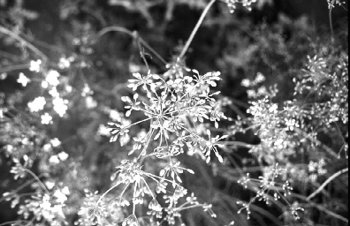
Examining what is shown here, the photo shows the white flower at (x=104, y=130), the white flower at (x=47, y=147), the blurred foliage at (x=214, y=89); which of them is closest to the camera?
the white flower at (x=104, y=130)

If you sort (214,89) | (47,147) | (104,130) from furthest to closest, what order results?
(214,89) < (47,147) < (104,130)

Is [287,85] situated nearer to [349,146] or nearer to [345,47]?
[345,47]

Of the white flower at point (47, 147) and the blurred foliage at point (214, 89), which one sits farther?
the white flower at point (47, 147)

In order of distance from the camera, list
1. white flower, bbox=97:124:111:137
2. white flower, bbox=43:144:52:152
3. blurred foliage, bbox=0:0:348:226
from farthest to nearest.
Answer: white flower, bbox=43:144:52:152
blurred foliage, bbox=0:0:348:226
white flower, bbox=97:124:111:137

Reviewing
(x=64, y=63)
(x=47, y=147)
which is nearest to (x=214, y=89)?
(x=64, y=63)

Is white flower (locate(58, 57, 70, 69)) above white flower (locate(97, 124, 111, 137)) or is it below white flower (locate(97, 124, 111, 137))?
above

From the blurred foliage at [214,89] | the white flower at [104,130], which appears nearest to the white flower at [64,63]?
the blurred foliage at [214,89]

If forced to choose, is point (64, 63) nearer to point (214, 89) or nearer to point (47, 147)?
point (47, 147)

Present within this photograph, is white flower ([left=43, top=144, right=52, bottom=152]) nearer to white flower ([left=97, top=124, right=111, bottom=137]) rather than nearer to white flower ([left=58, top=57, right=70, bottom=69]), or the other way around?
white flower ([left=97, top=124, right=111, bottom=137])

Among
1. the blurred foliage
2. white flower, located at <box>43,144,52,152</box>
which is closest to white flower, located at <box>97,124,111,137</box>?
the blurred foliage

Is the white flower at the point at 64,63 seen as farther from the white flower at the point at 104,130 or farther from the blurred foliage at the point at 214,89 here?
the white flower at the point at 104,130

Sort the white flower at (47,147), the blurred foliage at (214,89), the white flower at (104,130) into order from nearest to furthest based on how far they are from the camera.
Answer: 1. the white flower at (104,130)
2. the blurred foliage at (214,89)
3. the white flower at (47,147)

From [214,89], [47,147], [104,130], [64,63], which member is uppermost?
[64,63]
